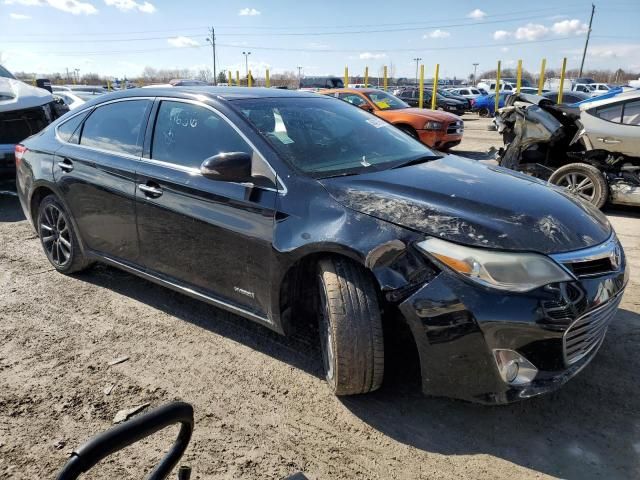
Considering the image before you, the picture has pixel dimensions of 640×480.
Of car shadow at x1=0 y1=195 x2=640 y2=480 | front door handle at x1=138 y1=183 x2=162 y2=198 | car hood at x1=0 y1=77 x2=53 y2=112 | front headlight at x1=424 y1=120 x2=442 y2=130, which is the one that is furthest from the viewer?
front headlight at x1=424 y1=120 x2=442 y2=130

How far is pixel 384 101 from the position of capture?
512 inches

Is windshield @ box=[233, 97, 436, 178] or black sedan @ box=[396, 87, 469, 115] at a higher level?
windshield @ box=[233, 97, 436, 178]

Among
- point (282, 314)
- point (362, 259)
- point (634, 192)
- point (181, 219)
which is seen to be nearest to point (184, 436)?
point (362, 259)

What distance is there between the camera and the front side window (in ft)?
10.4

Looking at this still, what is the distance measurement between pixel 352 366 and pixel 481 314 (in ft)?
2.33

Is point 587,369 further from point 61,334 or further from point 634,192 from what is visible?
point 634,192

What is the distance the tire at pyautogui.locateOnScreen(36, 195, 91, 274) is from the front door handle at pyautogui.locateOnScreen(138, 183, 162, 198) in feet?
3.68

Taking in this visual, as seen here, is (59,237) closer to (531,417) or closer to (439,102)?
(531,417)

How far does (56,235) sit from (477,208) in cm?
366

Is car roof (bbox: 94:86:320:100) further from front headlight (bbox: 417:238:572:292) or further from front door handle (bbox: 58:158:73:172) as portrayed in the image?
front headlight (bbox: 417:238:572:292)

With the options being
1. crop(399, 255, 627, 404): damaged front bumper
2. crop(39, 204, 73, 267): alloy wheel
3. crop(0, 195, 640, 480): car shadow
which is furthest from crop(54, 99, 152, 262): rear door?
crop(399, 255, 627, 404): damaged front bumper

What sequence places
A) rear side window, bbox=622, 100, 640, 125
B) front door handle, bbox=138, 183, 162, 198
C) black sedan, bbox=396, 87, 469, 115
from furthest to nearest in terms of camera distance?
black sedan, bbox=396, 87, 469, 115 < rear side window, bbox=622, 100, 640, 125 < front door handle, bbox=138, 183, 162, 198

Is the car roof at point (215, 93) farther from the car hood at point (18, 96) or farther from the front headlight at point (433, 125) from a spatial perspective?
the front headlight at point (433, 125)

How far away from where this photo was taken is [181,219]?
10.7 ft
